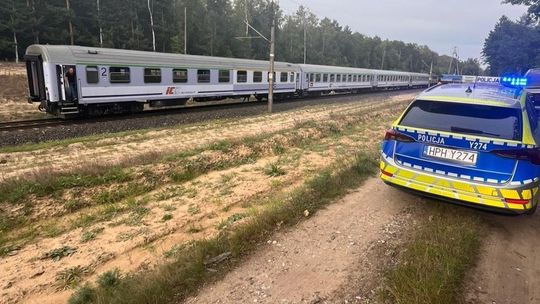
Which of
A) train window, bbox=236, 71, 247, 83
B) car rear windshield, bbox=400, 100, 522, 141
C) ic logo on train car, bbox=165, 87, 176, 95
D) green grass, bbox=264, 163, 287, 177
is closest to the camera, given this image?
car rear windshield, bbox=400, 100, 522, 141

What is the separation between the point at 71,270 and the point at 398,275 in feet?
11.4

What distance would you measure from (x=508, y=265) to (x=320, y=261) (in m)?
2.03

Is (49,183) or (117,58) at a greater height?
(117,58)

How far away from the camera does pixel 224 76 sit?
2038cm

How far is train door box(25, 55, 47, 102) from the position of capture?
43.8ft

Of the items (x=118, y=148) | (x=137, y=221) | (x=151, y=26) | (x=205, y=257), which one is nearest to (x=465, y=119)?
(x=205, y=257)

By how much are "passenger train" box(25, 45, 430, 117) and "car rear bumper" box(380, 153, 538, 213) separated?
42.8 feet

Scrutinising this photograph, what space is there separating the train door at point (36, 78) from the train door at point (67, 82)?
72 cm

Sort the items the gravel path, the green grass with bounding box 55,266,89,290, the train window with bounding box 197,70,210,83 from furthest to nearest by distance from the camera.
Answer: the train window with bounding box 197,70,210,83 < the gravel path < the green grass with bounding box 55,266,89,290

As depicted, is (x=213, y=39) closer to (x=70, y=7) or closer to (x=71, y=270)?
(x=70, y=7)

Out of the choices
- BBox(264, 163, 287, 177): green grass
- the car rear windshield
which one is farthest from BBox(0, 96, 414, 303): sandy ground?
the car rear windshield

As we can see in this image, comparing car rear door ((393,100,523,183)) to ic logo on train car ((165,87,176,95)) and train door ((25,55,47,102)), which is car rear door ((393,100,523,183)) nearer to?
train door ((25,55,47,102))

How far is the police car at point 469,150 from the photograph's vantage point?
4.06 m

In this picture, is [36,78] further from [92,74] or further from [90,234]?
[90,234]
